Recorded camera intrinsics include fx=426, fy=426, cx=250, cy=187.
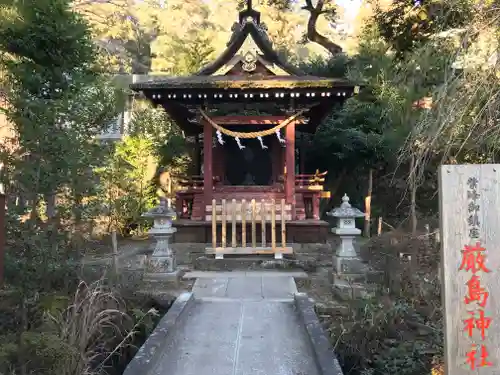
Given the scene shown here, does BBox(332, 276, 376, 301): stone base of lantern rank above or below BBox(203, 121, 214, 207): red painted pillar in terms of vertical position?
below

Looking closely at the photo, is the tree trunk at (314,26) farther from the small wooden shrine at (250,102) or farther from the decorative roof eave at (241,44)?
the decorative roof eave at (241,44)

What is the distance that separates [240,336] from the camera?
494 cm

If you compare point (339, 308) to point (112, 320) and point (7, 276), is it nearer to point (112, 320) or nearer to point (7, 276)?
point (112, 320)

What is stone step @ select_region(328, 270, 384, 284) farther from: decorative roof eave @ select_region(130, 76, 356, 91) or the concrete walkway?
decorative roof eave @ select_region(130, 76, 356, 91)

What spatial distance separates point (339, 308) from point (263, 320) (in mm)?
1081

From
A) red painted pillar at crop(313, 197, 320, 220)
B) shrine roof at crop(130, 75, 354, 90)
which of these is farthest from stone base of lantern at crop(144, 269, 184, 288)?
red painted pillar at crop(313, 197, 320, 220)

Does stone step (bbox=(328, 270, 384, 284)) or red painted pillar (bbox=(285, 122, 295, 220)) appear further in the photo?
red painted pillar (bbox=(285, 122, 295, 220))

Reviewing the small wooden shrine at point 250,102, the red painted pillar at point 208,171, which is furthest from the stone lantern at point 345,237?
the red painted pillar at point 208,171

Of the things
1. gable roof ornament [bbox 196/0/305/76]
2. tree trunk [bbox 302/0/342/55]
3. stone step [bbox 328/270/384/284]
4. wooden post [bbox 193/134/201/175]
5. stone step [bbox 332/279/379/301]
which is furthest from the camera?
tree trunk [bbox 302/0/342/55]

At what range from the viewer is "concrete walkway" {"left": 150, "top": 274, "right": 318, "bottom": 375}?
166 inches

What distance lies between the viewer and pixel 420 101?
7.37 m

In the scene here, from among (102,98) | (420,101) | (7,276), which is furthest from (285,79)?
(7,276)

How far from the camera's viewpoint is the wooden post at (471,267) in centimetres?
303

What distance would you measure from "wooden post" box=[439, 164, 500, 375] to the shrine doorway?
9745mm
